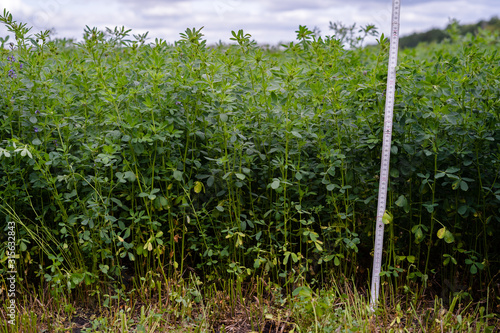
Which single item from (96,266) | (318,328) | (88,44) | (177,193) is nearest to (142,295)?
(96,266)

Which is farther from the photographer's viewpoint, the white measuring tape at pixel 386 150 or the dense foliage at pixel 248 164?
the dense foliage at pixel 248 164

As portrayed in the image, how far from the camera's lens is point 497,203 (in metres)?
3.13

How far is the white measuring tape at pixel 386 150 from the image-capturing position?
3018mm

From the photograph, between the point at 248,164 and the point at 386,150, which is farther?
the point at 248,164

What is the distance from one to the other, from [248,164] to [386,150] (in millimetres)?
905

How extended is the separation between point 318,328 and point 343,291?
0.56m

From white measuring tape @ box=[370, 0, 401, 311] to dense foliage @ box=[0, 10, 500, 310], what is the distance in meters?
0.10

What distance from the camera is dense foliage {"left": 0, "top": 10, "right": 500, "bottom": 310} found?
3152 mm

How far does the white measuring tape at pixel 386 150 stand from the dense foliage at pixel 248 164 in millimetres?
98

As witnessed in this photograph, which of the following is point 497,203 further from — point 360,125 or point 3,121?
point 3,121

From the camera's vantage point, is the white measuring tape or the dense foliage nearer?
the white measuring tape

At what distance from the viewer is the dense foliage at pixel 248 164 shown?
10.3 feet

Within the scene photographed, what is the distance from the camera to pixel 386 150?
3.03m

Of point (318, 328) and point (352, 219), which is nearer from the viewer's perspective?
point (318, 328)
